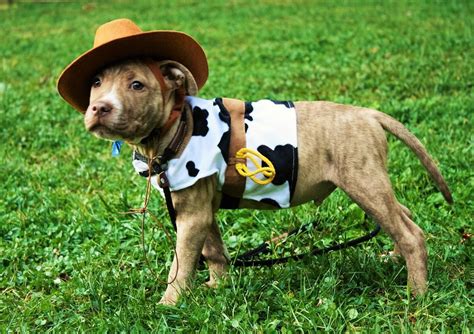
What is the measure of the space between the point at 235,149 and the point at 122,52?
2.58ft

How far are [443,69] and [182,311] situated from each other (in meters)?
6.25

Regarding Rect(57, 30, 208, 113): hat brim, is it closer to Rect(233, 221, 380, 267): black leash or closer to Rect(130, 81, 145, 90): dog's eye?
Rect(130, 81, 145, 90): dog's eye

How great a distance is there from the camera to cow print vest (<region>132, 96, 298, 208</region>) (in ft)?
11.8

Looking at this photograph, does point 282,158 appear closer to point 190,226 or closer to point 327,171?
point 327,171

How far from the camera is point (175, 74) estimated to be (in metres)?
3.62

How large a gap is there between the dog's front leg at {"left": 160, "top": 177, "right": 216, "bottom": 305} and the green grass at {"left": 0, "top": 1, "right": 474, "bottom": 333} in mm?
115

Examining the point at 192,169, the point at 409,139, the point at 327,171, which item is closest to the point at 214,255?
the point at 192,169

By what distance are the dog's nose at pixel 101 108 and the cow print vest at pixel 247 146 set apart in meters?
0.48

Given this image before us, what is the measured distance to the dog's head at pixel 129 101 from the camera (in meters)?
3.32

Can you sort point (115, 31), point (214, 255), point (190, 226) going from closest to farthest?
point (115, 31) < point (190, 226) < point (214, 255)

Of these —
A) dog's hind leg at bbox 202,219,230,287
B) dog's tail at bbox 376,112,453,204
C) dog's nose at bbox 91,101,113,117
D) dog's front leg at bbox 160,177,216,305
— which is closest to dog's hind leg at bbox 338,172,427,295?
dog's tail at bbox 376,112,453,204

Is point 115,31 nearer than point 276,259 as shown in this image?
Yes

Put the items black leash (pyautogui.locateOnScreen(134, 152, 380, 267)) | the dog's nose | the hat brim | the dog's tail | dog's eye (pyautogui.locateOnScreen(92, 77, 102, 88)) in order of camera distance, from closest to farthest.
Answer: the dog's nose → the hat brim → dog's eye (pyautogui.locateOnScreen(92, 77, 102, 88)) → black leash (pyautogui.locateOnScreen(134, 152, 380, 267)) → the dog's tail

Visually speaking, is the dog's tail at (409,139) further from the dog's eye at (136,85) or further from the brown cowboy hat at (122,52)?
the dog's eye at (136,85)
